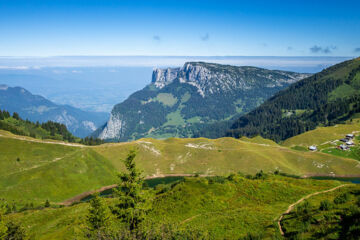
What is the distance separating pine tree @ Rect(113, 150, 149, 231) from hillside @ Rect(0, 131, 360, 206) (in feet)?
325

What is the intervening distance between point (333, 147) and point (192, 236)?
210849 mm

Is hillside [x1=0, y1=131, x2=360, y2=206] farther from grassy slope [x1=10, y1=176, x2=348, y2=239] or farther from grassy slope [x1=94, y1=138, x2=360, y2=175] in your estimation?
grassy slope [x1=10, y1=176, x2=348, y2=239]

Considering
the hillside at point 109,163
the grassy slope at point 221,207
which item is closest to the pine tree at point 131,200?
the grassy slope at point 221,207

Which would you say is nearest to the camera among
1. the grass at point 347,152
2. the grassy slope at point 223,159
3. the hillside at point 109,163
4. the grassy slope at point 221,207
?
the grassy slope at point 221,207

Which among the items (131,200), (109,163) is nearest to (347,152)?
(109,163)

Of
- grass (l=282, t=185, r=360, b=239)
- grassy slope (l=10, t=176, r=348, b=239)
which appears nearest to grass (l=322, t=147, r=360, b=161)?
grassy slope (l=10, t=176, r=348, b=239)

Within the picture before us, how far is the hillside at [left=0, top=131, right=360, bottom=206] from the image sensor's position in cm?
12362

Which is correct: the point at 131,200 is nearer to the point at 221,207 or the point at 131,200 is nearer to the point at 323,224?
the point at 221,207

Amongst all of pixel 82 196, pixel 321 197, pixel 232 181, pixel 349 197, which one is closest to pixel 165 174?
pixel 82 196

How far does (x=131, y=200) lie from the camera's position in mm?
38281

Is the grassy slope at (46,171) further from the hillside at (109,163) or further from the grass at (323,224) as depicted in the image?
the grass at (323,224)

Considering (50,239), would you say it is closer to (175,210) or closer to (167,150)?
(175,210)

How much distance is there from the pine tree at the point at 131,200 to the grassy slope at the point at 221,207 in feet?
→ 13.3

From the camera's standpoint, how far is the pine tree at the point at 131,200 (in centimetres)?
3716
